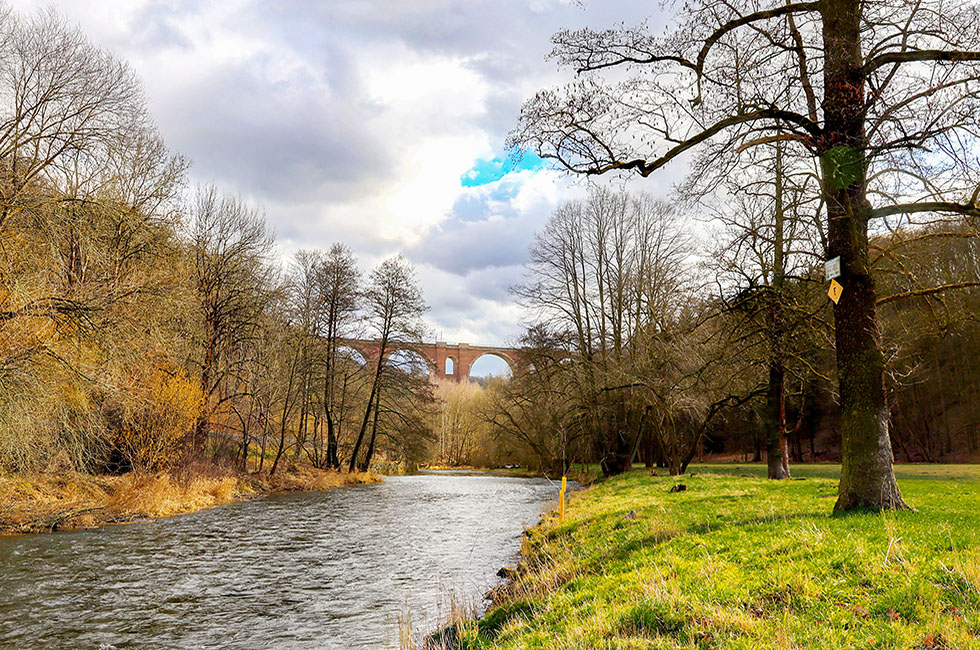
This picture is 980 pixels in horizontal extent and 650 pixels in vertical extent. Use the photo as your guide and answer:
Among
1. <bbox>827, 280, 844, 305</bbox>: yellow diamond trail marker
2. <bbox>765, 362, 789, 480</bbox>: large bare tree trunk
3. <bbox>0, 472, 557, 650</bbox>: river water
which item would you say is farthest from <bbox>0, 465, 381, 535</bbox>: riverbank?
<bbox>765, 362, 789, 480</bbox>: large bare tree trunk

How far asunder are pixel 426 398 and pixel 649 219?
15122mm

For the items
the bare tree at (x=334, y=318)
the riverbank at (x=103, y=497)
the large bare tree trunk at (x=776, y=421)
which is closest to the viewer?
the riverbank at (x=103, y=497)

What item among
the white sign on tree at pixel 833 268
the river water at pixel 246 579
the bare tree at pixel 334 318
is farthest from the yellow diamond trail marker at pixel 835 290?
the bare tree at pixel 334 318

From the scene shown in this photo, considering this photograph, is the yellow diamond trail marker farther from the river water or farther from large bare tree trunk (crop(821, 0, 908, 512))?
the river water

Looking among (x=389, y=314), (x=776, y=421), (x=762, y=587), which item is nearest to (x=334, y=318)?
(x=389, y=314)

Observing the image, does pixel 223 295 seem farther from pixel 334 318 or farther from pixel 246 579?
pixel 246 579

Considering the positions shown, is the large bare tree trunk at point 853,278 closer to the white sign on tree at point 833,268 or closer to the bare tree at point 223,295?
the white sign on tree at point 833,268

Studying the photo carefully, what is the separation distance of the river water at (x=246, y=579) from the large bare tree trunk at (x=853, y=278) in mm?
5322

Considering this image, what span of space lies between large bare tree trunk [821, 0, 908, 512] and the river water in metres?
5.32

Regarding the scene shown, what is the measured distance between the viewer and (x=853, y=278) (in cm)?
808

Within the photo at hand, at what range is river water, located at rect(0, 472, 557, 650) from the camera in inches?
274

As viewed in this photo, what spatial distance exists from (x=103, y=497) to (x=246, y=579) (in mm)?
9095

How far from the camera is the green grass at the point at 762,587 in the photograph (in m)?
3.86

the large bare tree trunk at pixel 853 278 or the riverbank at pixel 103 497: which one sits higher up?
the large bare tree trunk at pixel 853 278
